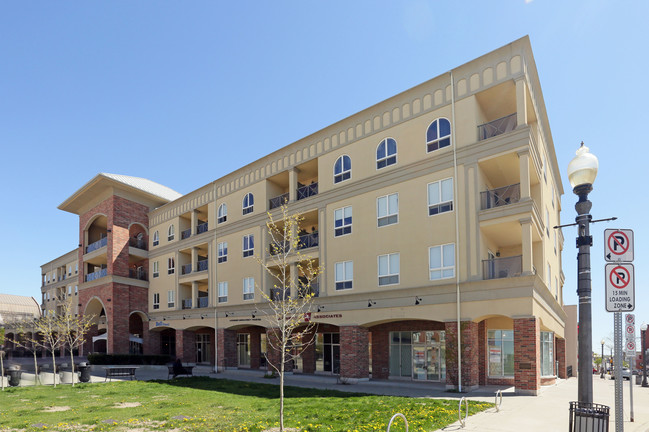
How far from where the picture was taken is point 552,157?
3064 cm

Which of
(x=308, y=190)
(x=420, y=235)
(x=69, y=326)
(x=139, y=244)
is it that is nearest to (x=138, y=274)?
(x=139, y=244)

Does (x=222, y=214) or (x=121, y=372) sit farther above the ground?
(x=222, y=214)

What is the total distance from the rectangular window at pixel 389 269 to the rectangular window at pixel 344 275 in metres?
1.94

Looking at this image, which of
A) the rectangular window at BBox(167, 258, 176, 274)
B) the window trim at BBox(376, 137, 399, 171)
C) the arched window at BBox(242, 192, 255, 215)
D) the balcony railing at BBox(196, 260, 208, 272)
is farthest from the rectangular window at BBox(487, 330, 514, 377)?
the rectangular window at BBox(167, 258, 176, 274)

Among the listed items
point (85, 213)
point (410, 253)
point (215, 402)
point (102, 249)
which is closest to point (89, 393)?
point (215, 402)

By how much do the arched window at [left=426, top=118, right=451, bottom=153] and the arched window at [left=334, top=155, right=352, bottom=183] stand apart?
511cm

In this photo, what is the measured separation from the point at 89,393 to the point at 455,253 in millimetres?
16979

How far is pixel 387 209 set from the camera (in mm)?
24484

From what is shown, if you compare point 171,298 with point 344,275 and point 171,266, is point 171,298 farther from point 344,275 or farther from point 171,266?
point 344,275

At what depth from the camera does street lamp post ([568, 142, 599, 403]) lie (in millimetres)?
7598

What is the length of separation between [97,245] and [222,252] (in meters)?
17.2

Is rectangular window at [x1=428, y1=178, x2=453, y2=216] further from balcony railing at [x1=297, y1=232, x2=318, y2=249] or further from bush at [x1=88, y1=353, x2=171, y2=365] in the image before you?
bush at [x1=88, y1=353, x2=171, y2=365]

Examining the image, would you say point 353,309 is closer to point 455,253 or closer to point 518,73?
point 455,253

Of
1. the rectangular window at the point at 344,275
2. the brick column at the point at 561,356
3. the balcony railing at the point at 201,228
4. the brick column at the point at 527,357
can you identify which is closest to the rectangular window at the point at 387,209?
the rectangular window at the point at 344,275
